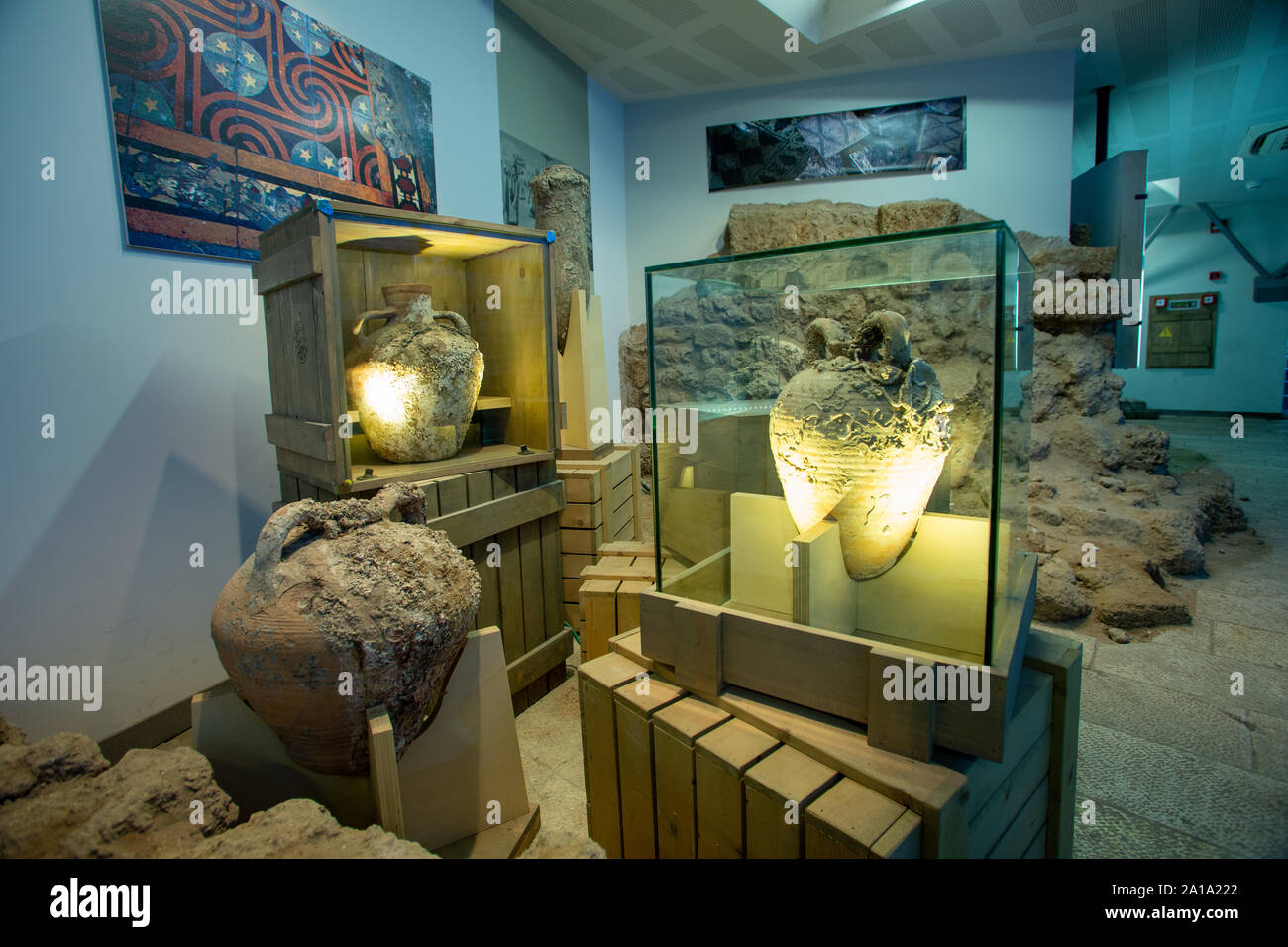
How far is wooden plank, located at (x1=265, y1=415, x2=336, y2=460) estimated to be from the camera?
2.32 m

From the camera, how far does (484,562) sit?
2787 mm

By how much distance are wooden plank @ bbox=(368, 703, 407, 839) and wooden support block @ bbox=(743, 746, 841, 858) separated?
720mm

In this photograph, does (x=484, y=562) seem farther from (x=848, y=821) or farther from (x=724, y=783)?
(x=848, y=821)

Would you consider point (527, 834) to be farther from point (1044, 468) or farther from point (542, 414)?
point (1044, 468)

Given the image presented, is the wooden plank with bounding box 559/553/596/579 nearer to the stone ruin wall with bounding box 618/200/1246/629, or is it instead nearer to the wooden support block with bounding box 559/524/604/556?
the wooden support block with bounding box 559/524/604/556

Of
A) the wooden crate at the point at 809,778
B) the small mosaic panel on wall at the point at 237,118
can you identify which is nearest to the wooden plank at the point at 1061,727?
the wooden crate at the point at 809,778

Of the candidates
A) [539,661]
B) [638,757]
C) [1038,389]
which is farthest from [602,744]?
[1038,389]

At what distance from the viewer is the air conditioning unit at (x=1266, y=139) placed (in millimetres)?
6880

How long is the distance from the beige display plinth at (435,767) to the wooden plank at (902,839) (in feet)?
2.84

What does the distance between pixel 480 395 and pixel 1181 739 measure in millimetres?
3459

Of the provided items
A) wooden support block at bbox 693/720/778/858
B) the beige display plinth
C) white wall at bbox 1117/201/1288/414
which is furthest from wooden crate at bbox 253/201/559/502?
white wall at bbox 1117/201/1288/414

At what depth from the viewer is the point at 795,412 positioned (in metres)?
1.78
